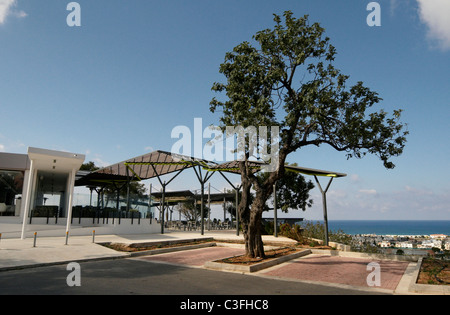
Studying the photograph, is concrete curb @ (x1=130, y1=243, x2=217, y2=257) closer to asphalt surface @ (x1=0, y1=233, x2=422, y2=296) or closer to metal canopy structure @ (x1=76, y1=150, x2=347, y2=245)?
asphalt surface @ (x1=0, y1=233, x2=422, y2=296)

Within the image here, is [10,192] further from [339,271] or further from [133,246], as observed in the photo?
[339,271]

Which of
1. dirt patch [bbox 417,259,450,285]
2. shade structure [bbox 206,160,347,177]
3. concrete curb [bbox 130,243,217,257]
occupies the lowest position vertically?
concrete curb [bbox 130,243,217,257]

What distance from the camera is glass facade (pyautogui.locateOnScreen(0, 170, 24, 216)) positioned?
1939 cm

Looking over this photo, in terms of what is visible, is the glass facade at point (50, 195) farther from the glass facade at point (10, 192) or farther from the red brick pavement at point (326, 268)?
the red brick pavement at point (326, 268)

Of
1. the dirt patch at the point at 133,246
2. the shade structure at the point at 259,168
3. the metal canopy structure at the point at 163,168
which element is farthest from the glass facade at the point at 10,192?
the shade structure at the point at 259,168

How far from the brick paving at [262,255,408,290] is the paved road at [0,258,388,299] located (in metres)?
0.97

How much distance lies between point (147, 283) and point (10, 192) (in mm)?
16822

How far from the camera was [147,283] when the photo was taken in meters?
7.97

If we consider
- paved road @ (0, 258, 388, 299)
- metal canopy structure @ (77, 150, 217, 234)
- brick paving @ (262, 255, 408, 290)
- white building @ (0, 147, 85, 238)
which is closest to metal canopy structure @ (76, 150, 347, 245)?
metal canopy structure @ (77, 150, 217, 234)

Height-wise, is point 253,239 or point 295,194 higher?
point 295,194

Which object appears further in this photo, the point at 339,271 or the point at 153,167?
the point at 153,167

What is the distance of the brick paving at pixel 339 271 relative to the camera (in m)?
8.73

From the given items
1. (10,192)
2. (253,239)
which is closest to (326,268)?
(253,239)
